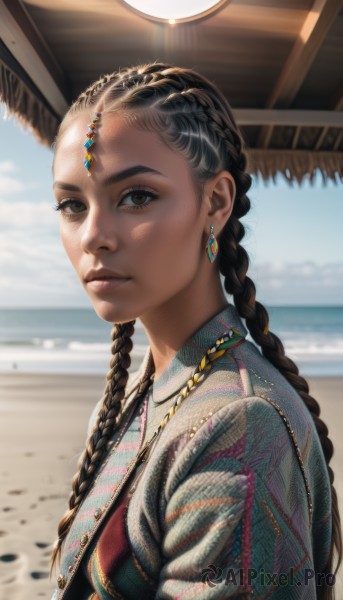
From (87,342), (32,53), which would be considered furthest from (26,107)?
(87,342)

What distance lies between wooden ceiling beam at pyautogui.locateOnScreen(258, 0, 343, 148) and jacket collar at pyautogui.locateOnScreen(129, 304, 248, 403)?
66.3 inches

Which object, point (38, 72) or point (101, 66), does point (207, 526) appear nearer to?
point (38, 72)

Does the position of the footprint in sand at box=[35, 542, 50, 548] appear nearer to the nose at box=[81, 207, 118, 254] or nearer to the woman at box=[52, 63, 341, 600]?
the woman at box=[52, 63, 341, 600]

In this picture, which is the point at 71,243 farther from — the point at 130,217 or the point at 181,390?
the point at 181,390

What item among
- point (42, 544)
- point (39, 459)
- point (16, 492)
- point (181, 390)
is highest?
point (181, 390)

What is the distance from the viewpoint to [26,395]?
30.1 ft

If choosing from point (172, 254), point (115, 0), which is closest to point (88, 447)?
point (172, 254)

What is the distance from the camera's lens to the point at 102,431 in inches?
49.5

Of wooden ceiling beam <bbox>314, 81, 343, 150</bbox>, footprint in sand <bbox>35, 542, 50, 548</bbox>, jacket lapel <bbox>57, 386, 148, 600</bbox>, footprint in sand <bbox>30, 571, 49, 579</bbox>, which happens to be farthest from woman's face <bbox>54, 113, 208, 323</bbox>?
footprint in sand <bbox>35, 542, 50, 548</bbox>

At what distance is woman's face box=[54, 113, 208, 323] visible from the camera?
38.2 inches

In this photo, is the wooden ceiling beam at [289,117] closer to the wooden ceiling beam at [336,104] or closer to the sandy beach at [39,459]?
the wooden ceiling beam at [336,104]

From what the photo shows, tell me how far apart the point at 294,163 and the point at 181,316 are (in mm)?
2321

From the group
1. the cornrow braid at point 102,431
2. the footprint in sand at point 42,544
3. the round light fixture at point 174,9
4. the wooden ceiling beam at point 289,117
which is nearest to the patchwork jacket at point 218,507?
the cornrow braid at point 102,431

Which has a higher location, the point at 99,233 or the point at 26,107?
the point at 99,233
